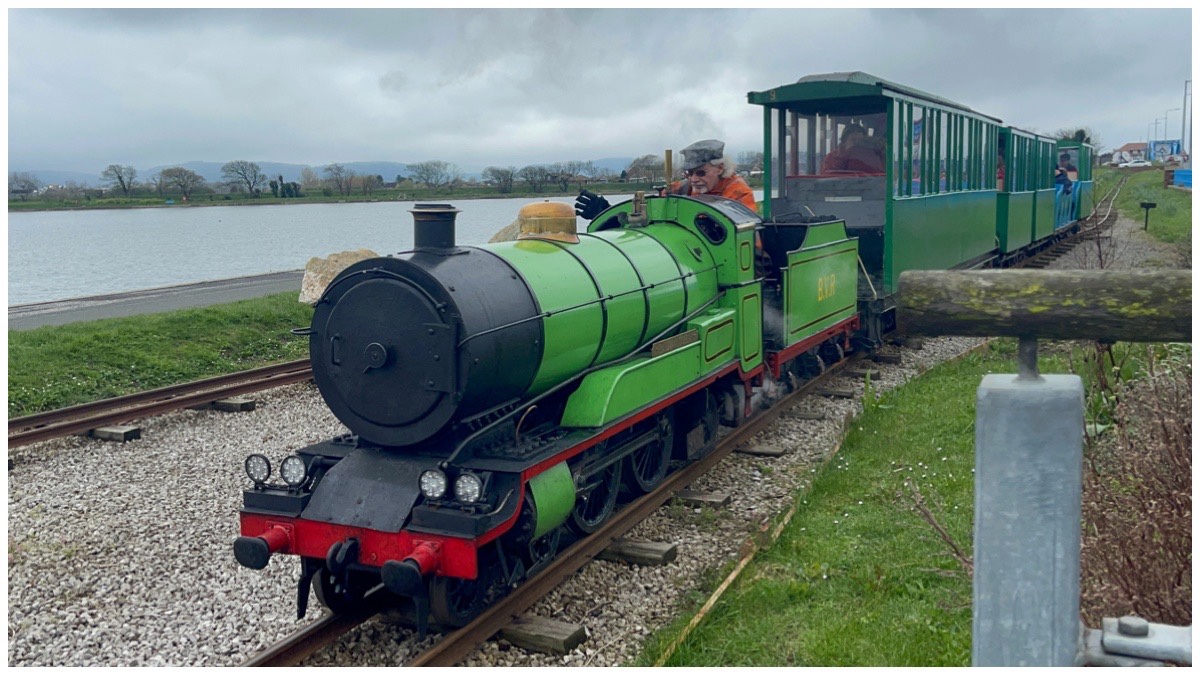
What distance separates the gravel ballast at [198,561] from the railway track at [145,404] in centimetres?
15

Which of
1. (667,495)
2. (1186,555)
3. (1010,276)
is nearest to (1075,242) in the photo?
(667,495)

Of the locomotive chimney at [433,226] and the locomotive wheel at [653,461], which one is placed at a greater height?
the locomotive chimney at [433,226]

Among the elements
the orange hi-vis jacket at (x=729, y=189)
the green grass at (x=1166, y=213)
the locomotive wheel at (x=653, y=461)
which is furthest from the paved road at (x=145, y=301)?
the green grass at (x=1166, y=213)

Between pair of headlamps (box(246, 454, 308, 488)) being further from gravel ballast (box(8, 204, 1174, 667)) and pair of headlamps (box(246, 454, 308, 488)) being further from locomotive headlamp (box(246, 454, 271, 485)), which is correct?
gravel ballast (box(8, 204, 1174, 667))

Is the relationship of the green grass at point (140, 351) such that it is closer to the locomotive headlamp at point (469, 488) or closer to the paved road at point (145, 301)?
the paved road at point (145, 301)

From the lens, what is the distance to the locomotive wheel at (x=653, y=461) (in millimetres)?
7203

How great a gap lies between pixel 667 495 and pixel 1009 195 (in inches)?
537

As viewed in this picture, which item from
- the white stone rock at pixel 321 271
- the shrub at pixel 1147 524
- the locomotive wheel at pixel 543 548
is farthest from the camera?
the white stone rock at pixel 321 271

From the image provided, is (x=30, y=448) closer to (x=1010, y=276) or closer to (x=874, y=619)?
(x=874, y=619)

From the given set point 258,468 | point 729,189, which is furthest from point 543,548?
point 729,189

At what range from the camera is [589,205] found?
9.48 metres

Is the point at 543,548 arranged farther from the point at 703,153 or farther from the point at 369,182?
the point at 369,182

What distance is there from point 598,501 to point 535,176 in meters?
9.29

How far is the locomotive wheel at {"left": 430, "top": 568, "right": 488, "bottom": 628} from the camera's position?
5224 millimetres
